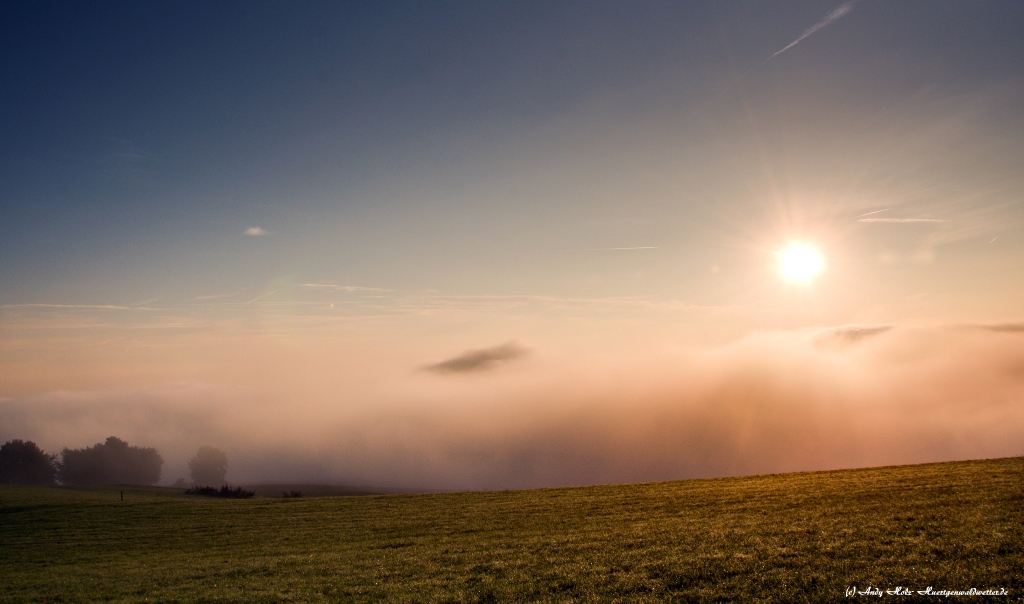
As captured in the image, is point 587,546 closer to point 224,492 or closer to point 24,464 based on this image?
point 224,492

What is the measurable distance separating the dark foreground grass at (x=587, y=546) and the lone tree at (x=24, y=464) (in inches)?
6353

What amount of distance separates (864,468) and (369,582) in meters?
38.8

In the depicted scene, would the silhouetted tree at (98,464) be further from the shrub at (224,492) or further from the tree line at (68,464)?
the shrub at (224,492)

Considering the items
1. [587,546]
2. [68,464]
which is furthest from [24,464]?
[587,546]

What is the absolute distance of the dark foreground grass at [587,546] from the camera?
1641 cm

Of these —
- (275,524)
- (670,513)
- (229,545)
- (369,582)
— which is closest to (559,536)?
(670,513)

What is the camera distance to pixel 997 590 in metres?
13.7

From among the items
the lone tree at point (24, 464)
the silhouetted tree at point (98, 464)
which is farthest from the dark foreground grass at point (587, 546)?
the silhouetted tree at point (98, 464)

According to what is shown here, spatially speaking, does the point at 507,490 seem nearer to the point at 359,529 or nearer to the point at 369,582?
the point at 359,529

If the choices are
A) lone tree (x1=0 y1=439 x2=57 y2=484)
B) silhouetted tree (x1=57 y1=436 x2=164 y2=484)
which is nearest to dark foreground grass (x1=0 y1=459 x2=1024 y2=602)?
lone tree (x1=0 y1=439 x2=57 y2=484)

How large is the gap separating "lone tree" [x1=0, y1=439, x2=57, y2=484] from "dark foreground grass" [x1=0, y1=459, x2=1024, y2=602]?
16137cm

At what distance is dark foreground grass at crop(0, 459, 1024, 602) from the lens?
16406 millimetres

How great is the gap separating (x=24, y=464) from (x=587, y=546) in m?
210

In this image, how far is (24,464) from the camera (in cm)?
16462
